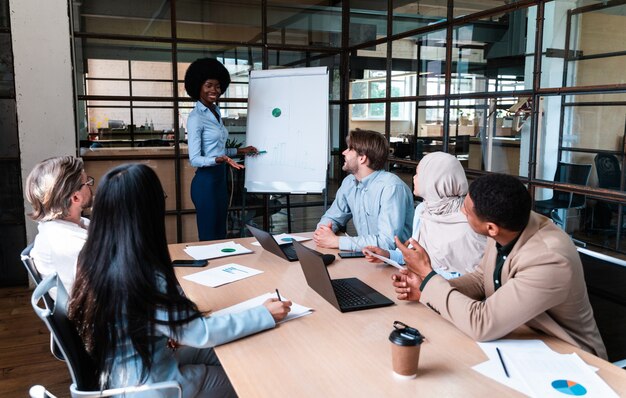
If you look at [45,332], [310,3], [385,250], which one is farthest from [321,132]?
[45,332]

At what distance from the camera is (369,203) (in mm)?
2787

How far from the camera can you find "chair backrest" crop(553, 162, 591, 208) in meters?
2.59

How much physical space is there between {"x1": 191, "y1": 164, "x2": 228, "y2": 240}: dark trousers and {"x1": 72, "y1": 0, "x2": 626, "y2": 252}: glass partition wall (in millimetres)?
653

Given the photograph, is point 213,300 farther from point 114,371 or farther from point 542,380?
point 542,380

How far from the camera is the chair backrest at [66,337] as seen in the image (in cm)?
141

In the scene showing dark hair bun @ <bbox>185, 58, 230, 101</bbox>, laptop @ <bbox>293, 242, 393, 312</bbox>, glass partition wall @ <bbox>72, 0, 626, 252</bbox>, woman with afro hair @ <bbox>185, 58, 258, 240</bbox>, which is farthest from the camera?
dark hair bun @ <bbox>185, 58, 230, 101</bbox>

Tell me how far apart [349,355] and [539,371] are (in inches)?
18.8

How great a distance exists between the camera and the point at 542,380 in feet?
4.18

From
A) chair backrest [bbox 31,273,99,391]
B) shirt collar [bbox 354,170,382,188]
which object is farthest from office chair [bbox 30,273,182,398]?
shirt collar [bbox 354,170,382,188]

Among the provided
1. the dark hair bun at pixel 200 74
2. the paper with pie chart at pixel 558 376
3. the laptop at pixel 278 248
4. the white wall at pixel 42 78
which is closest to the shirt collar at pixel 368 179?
the laptop at pixel 278 248

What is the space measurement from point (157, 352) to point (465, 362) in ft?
2.85

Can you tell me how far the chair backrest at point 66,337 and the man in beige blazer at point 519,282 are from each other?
40.5 inches

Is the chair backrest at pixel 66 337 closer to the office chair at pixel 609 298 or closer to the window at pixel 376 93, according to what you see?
the office chair at pixel 609 298

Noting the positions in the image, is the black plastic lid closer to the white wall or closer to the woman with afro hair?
the woman with afro hair
